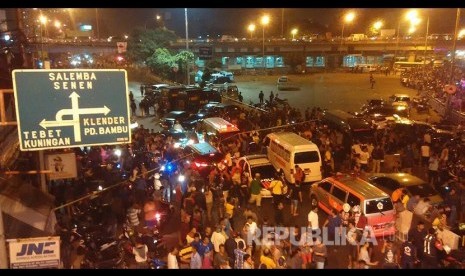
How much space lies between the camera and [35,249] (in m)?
7.29

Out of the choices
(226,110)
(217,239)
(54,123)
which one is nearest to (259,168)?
(217,239)

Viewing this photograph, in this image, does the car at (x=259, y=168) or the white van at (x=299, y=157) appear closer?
the car at (x=259, y=168)

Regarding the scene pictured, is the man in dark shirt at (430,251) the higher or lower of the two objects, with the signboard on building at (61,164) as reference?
lower

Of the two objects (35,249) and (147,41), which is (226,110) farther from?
(147,41)

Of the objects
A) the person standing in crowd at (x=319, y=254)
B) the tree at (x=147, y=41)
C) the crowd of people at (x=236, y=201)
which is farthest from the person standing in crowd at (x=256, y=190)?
the tree at (x=147, y=41)

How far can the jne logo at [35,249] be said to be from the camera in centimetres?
721

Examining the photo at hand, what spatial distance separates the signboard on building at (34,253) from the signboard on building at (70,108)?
1624 millimetres

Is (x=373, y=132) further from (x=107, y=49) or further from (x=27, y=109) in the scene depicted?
(x=107, y=49)

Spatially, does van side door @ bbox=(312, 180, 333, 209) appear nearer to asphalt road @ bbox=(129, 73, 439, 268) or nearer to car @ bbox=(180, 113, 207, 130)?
asphalt road @ bbox=(129, 73, 439, 268)

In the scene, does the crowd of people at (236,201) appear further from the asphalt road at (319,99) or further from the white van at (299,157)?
the white van at (299,157)

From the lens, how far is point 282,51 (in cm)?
8294

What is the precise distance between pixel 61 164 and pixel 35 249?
3122 mm
